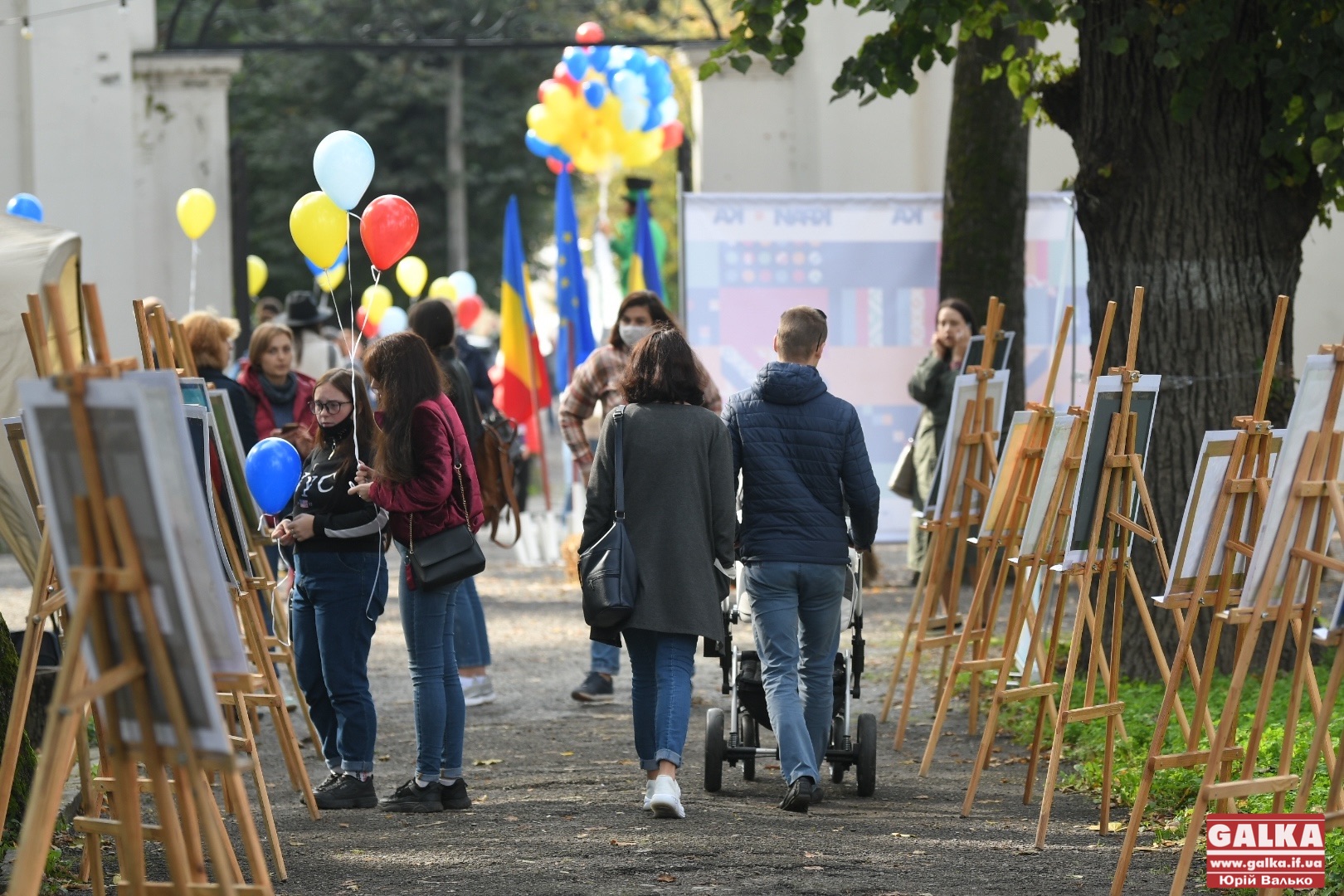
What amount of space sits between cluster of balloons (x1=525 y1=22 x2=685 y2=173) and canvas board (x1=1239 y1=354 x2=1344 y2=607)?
10.7 meters

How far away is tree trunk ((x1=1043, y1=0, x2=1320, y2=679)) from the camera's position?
26.3 ft

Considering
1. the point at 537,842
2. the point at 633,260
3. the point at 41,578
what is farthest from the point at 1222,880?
the point at 633,260

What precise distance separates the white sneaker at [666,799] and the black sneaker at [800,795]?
1.31 ft

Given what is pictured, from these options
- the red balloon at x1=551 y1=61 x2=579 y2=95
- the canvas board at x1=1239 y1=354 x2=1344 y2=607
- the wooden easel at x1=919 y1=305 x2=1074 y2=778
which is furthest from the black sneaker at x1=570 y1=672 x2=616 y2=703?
the red balloon at x1=551 y1=61 x2=579 y2=95

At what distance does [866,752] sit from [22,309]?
152 inches

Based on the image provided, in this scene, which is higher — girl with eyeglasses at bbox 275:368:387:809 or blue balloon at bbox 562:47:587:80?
blue balloon at bbox 562:47:587:80

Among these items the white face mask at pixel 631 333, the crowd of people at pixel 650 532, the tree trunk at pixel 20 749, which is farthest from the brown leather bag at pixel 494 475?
the tree trunk at pixel 20 749

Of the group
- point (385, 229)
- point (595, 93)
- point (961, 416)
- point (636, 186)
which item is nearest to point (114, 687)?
point (385, 229)

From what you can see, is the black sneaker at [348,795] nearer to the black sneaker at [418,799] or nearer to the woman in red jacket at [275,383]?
the black sneaker at [418,799]

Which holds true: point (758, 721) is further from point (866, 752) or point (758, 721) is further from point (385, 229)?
point (385, 229)

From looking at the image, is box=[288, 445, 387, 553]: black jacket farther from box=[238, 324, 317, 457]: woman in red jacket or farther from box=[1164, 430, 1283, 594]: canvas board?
box=[1164, 430, 1283, 594]: canvas board

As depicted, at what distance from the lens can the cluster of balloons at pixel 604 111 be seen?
1510cm

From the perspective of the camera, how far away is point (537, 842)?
591 centimetres

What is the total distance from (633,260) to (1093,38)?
7.71 metres
